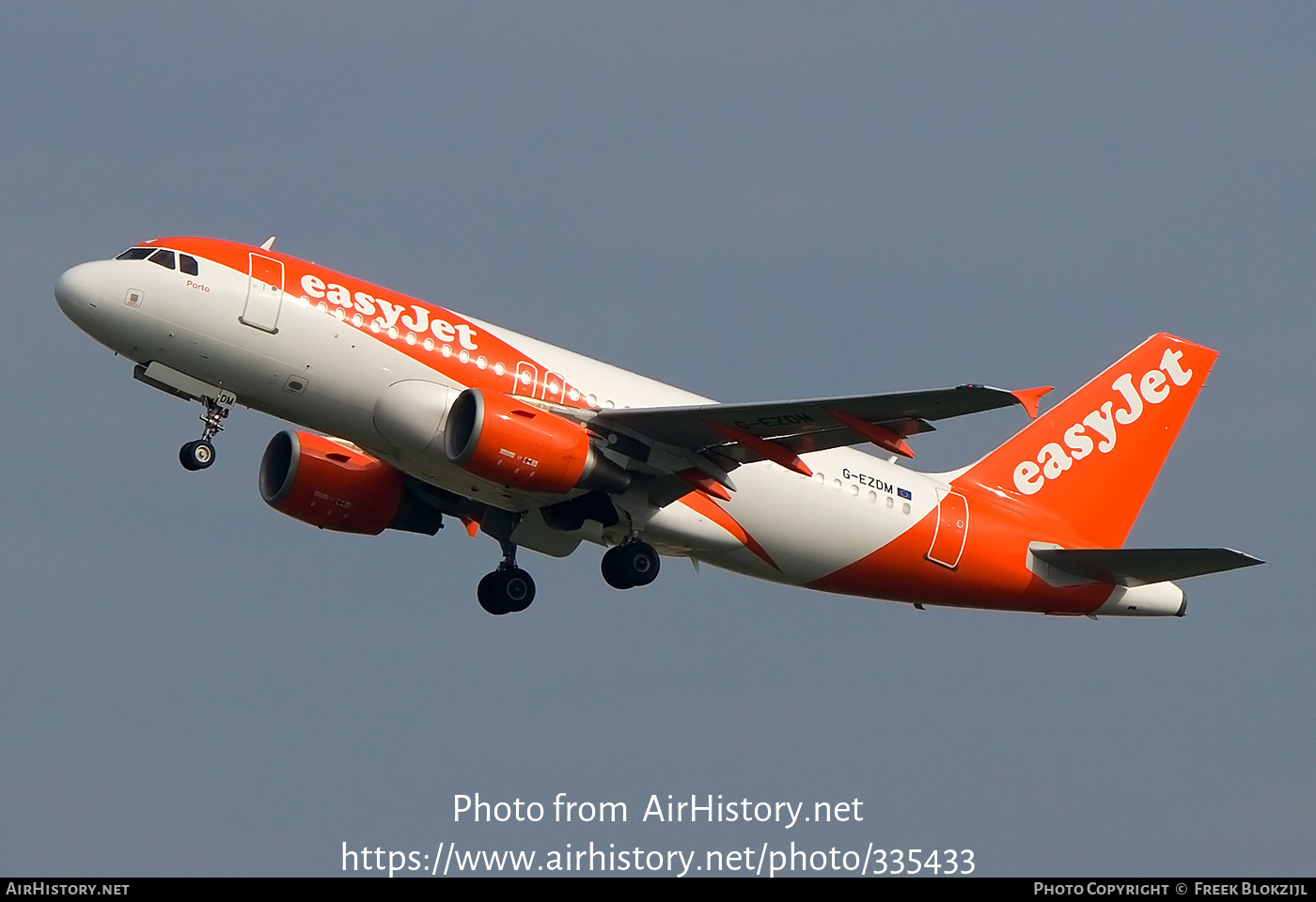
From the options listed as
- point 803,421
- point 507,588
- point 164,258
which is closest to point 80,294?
point 164,258

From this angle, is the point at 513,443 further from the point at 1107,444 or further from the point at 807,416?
the point at 1107,444

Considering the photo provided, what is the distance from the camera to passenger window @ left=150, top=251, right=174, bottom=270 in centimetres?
3388

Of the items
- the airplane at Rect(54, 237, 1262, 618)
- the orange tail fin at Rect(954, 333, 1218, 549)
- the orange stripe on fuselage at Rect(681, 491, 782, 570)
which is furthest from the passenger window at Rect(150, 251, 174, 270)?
the orange tail fin at Rect(954, 333, 1218, 549)

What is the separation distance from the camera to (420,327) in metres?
34.7

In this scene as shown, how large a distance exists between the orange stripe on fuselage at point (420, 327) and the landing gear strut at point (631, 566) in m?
3.07

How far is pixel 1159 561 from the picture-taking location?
38562mm


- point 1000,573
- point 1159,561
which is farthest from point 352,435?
point 1159,561

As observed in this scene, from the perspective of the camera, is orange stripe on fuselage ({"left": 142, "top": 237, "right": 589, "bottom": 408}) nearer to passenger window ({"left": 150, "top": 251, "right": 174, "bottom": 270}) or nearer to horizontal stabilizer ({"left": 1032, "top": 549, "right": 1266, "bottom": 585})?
passenger window ({"left": 150, "top": 251, "right": 174, "bottom": 270})

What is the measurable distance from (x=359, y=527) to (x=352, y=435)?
523cm

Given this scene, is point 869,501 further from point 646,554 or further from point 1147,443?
point 1147,443

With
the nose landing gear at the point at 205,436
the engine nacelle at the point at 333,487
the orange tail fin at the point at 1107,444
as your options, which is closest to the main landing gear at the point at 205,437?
the nose landing gear at the point at 205,436

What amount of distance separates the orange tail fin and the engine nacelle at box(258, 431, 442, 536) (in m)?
12.3

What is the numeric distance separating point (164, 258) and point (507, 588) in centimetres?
1050

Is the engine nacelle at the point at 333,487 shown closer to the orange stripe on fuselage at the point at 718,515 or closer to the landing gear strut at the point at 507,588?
the landing gear strut at the point at 507,588
